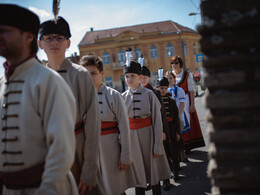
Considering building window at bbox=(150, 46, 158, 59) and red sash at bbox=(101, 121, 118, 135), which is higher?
building window at bbox=(150, 46, 158, 59)

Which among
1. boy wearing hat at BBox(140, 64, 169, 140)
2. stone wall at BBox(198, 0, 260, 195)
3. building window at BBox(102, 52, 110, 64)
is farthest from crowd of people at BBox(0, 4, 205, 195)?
building window at BBox(102, 52, 110, 64)

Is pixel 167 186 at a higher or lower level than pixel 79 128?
lower

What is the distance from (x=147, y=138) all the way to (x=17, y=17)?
272cm

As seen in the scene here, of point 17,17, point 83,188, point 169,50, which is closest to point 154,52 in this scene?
point 169,50

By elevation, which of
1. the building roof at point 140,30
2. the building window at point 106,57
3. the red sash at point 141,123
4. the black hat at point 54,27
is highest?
the building roof at point 140,30

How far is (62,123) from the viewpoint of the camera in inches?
63.1

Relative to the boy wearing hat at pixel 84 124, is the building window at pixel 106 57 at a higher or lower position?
higher

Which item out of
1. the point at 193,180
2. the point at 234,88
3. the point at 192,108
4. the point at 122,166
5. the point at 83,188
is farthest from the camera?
the point at 192,108

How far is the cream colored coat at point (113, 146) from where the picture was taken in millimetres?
3219

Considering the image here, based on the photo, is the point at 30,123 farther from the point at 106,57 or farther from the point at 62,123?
the point at 106,57

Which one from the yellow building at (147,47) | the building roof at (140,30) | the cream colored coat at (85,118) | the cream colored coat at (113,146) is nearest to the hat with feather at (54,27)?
the cream colored coat at (85,118)

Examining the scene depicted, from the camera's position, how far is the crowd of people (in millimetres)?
1641

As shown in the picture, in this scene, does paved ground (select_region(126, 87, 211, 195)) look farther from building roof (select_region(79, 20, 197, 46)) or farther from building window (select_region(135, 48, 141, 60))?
building roof (select_region(79, 20, 197, 46))

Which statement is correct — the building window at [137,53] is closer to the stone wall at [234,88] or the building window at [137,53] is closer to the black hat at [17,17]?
the black hat at [17,17]
